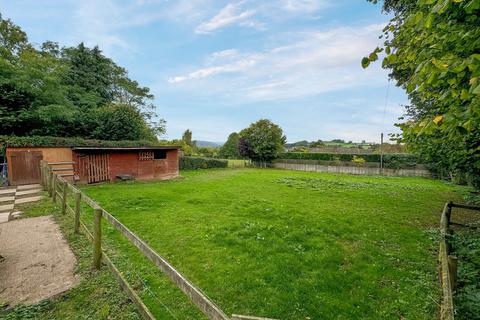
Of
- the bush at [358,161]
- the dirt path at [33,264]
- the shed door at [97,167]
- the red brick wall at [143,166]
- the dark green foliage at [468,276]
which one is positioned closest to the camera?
the dark green foliage at [468,276]

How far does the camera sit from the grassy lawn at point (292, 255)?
348 centimetres

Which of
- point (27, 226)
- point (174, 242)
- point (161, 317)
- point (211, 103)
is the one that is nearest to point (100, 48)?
point (211, 103)

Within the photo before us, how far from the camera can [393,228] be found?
6.96 meters

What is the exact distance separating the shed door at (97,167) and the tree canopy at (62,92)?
4.62 m

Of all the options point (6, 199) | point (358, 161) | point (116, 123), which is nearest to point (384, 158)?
point (358, 161)

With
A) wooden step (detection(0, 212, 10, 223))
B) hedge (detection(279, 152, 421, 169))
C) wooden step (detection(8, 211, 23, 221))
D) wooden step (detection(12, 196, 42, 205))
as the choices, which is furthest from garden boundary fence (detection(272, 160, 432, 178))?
wooden step (detection(0, 212, 10, 223))

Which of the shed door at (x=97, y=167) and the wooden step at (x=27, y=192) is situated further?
the shed door at (x=97, y=167)

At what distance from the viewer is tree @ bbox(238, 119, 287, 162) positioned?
101ft

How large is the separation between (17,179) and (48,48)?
20.0 m

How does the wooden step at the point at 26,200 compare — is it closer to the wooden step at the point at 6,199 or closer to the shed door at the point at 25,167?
the wooden step at the point at 6,199

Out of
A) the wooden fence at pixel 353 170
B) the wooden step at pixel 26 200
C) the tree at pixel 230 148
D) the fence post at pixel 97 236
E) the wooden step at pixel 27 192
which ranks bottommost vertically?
the wooden fence at pixel 353 170

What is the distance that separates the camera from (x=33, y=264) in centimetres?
392

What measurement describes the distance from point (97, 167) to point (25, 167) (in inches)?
134

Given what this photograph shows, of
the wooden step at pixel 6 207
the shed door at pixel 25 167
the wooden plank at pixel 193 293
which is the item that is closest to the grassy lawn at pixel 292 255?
the wooden plank at pixel 193 293
